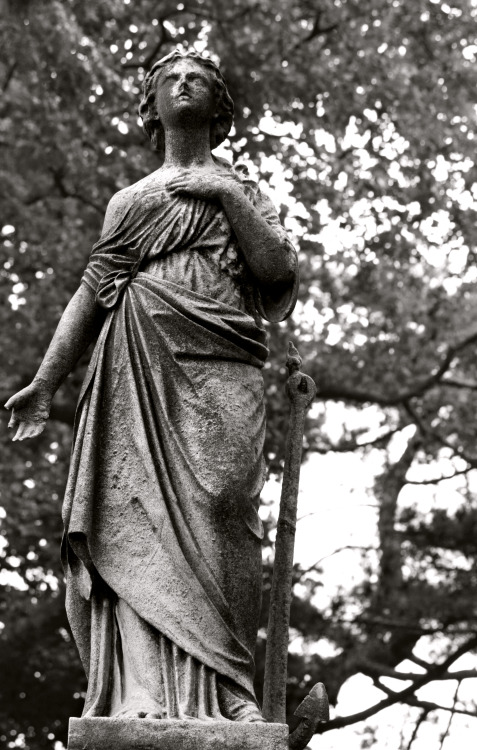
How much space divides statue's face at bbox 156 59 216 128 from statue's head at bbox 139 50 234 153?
0.09 ft

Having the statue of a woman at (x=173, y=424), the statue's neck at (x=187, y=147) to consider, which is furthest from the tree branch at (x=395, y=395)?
the statue of a woman at (x=173, y=424)

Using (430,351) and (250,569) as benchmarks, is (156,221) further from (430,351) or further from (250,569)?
(430,351)

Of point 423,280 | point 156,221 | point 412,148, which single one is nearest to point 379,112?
point 412,148

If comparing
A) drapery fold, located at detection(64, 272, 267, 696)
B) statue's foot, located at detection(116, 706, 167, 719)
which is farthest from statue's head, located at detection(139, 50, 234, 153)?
statue's foot, located at detection(116, 706, 167, 719)

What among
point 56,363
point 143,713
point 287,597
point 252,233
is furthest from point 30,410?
point 143,713

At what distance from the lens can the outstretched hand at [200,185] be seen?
19.3 ft

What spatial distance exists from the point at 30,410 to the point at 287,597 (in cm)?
123

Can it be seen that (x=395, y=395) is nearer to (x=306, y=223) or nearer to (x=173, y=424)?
(x=306, y=223)

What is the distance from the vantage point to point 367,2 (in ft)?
55.2

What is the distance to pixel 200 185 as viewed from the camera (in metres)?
5.91

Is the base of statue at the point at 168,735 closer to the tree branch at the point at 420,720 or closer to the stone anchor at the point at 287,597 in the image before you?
the stone anchor at the point at 287,597

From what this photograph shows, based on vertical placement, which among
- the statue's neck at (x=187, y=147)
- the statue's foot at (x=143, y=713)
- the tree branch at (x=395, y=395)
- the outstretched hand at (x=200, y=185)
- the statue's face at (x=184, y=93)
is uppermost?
the tree branch at (x=395, y=395)

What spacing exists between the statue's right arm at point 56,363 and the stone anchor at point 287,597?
2.79 feet

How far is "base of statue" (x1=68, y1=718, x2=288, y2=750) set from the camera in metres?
4.81
